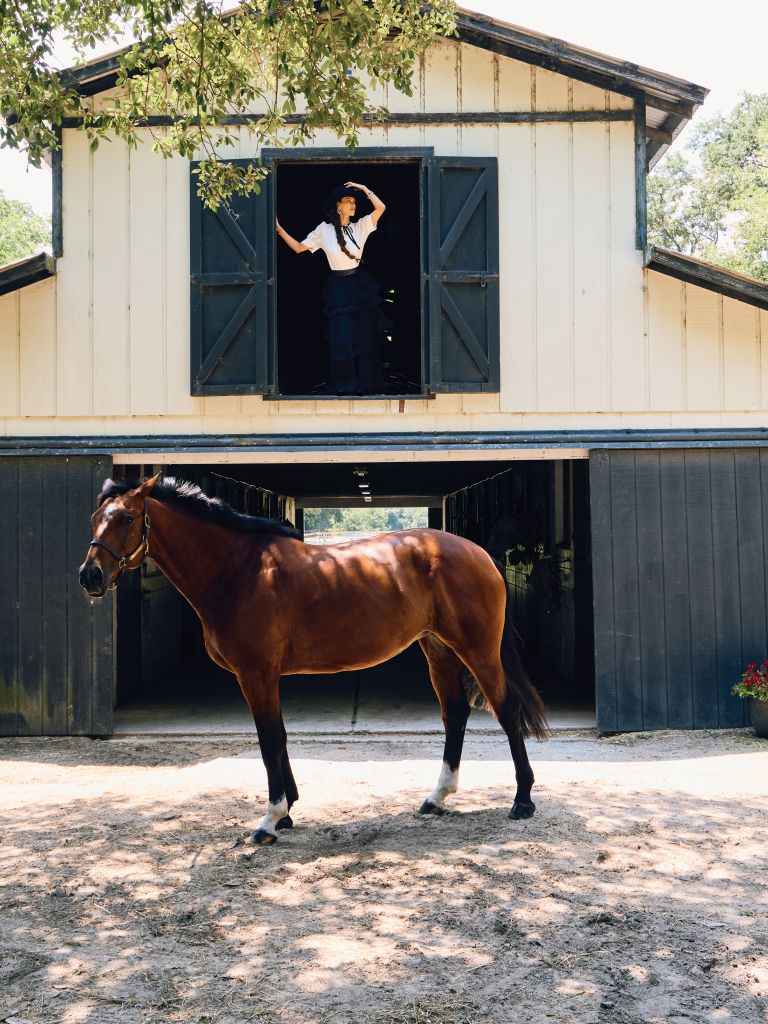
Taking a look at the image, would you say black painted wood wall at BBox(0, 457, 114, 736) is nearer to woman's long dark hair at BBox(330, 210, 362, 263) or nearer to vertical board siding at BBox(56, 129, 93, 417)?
vertical board siding at BBox(56, 129, 93, 417)

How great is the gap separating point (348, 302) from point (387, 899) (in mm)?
5386

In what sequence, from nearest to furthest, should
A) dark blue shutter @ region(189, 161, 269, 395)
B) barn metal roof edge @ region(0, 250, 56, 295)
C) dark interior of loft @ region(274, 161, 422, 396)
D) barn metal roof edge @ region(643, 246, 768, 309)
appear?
barn metal roof edge @ region(643, 246, 768, 309), barn metal roof edge @ region(0, 250, 56, 295), dark blue shutter @ region(189, 161, 269, 395), dark interior of loft @ region(274, 161, 422, 396)

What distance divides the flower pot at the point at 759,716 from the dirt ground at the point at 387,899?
3.23ft

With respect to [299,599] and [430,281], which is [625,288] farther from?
[299,599]

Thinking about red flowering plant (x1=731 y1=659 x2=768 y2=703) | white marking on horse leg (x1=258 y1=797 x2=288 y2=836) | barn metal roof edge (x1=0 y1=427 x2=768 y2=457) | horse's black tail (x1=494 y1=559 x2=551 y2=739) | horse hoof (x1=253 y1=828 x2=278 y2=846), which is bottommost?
horse hoof (x1=253 y1=828 x2=278 y2=846)

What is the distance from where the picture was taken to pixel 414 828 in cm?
479

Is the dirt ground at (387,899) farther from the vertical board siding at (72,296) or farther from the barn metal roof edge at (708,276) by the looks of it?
the barn metal roof edge at (708,276)

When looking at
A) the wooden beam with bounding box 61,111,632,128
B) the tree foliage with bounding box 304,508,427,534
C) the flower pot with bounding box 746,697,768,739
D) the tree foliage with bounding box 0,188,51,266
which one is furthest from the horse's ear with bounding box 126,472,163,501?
the tree foliage with bounding box 304,508,427,534

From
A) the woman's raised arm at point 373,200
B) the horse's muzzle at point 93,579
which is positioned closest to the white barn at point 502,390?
the woman's raised arm at point 373,200

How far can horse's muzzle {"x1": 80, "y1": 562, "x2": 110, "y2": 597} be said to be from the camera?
4.46m

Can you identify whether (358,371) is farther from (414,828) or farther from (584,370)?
(414,828)

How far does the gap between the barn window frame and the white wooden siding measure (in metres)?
0.19

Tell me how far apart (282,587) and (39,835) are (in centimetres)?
190

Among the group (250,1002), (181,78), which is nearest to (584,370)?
(181,78)
